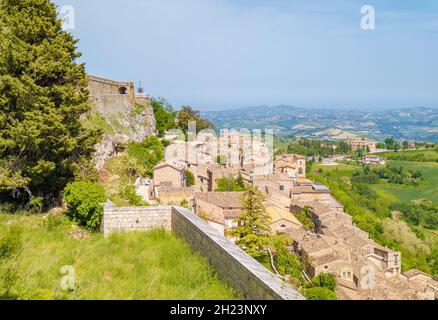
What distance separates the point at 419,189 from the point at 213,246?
83.2 metres

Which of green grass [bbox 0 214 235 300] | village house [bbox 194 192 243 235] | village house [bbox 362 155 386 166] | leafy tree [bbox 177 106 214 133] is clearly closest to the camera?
green grass [bbox 0 214 235 300]

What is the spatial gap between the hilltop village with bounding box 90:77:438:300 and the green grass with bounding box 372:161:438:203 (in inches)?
1545

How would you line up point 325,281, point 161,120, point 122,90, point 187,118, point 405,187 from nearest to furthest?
point 325,281, point 122,90, point 161,120, point 187,118, point 405,187

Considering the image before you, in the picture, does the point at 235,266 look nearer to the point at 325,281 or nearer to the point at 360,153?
the point at 325,281

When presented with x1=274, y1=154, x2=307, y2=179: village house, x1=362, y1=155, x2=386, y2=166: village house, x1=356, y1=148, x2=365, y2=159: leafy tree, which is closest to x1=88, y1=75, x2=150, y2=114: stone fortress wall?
x1=274, y1=154, x2=307, y2=179: village house

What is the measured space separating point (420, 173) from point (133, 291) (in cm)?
9081

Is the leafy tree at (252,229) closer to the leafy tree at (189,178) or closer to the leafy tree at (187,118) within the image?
the leafy tree at (189,178)

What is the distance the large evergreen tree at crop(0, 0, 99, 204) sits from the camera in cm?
1059

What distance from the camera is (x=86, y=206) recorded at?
9445 millimetres

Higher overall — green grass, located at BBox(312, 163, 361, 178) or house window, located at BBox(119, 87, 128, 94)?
house window, located at BBox(119, 87, 128, 94)

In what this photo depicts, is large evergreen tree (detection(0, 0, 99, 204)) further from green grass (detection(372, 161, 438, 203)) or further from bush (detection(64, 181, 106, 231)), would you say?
green grass (detection(372, 161, 438, 203))

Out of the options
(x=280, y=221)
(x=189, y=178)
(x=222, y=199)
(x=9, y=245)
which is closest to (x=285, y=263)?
(x=222, y=199)
